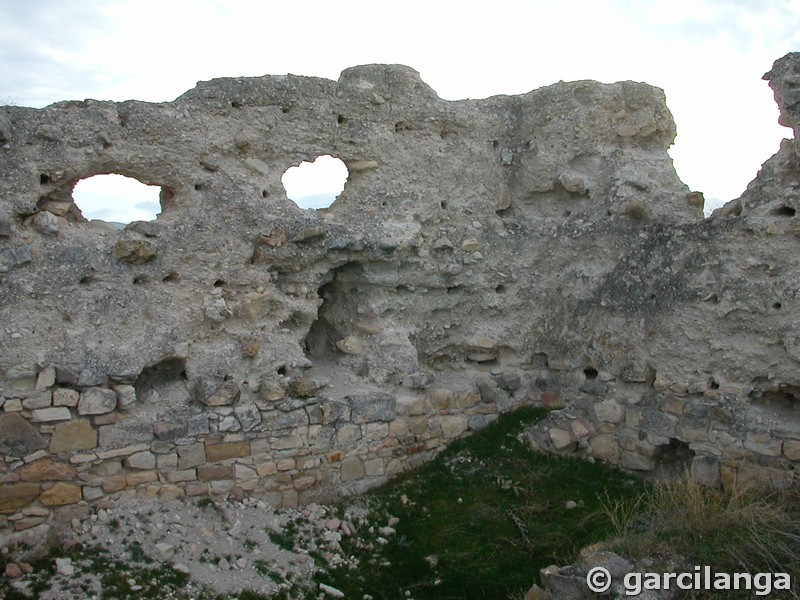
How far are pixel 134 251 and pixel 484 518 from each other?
11.4 feet

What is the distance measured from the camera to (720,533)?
4.68 metres

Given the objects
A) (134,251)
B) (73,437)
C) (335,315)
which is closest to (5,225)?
(134,251)

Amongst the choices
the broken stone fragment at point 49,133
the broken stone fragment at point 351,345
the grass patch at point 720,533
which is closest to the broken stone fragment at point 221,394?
the broken stone fragment at point 351,345

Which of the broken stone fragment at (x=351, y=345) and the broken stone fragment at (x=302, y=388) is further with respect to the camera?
the broken stone fragment at (x=351, y=345)

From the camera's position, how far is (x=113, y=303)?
5.79m

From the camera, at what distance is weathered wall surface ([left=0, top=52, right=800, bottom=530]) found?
5.62 metres

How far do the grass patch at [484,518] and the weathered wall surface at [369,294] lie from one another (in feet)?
0.89

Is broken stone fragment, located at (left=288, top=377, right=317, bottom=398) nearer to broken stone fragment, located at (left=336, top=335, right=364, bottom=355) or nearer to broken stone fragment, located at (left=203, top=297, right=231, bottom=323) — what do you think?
broken stone fragment, located at (left=336, top=335, right=364, bottom=355)

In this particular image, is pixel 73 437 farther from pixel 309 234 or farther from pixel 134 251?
pixel 309 234

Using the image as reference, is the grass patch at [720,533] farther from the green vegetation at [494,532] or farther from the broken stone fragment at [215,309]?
the broken stone fragment at [215,309]

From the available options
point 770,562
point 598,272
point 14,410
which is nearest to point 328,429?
point 14,410

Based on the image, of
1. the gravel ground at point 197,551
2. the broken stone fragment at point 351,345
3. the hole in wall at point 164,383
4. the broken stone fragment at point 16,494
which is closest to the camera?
the gravel ground at point 197,551

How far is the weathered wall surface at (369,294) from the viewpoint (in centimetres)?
562

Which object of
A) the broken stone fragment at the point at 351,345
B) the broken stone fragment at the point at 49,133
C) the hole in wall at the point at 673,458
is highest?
the broken stone fragment at the point at 49,133
